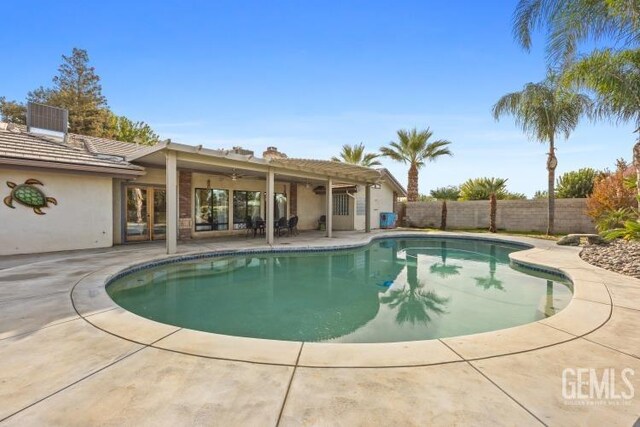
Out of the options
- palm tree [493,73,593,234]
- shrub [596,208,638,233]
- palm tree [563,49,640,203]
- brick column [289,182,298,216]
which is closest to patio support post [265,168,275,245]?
brick column [289,182,298,216]

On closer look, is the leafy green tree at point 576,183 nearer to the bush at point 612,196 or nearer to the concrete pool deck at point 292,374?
the bush at point 612,196

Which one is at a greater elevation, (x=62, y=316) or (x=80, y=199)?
A: (x=80, y=199)

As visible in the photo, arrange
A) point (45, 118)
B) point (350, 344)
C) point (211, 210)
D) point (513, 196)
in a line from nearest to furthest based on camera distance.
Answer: point (350, 344) → point (45, 118) → point (211, 210) → point (513, 196)

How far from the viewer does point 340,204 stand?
760 inches

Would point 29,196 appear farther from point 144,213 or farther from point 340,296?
point 340,296

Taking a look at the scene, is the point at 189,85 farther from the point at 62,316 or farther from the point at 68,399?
the point at 68,399

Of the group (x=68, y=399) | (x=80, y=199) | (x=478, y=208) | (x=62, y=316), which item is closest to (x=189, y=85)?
(x=80, y=199)

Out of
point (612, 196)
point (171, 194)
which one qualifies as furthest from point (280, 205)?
point (612, 196)

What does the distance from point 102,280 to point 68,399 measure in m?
4.40

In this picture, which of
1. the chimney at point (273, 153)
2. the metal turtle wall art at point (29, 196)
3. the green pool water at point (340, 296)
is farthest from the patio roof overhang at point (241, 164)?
the chimney at point (273, 153)

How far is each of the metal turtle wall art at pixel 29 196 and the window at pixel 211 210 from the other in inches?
212

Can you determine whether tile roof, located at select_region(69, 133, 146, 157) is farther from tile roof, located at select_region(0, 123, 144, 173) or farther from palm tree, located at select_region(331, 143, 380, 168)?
→ palm tree, located at select_region(331, 143, 380, 168)

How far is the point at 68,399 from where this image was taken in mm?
2309

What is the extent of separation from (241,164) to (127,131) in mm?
25222
